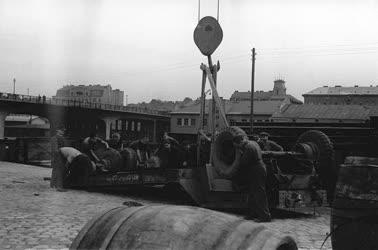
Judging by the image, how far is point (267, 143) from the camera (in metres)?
10.6

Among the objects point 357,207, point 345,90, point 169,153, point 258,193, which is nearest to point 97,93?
point 345,90

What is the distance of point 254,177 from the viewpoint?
827 centimetres

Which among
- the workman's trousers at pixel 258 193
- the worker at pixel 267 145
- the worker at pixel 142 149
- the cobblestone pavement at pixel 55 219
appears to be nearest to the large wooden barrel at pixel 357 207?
the cobblestone pavement at pixel 55 219

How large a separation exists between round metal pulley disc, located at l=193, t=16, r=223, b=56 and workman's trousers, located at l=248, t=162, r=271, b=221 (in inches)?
108

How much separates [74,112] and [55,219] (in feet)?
201

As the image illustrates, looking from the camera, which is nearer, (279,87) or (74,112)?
(74,112)

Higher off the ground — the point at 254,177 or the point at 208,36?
the point at 208,36

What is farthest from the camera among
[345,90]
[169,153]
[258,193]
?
[345,90]

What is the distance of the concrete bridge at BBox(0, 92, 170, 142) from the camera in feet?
198

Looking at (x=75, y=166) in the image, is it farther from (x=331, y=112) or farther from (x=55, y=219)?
(x=331, y=112)

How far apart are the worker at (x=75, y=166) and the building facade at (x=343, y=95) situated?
289ft

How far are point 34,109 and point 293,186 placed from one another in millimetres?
57293

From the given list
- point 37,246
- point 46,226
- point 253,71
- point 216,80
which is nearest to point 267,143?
point 216,80

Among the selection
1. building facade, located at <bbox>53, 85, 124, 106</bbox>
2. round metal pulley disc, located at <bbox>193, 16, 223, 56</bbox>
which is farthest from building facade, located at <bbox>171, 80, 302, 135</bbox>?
round metal pulley disc, located at <bbox>193, 16, 223, 56</bbox>
